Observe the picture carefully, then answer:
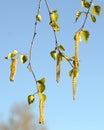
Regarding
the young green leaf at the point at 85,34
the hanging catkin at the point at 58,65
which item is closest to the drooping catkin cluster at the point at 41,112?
the hanging catkin at the point at 58,65

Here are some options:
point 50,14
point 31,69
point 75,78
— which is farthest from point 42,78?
point 50,14

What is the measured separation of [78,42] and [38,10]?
558 mm

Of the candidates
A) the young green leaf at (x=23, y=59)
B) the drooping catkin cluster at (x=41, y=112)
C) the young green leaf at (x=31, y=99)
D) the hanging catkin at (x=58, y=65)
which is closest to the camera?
the drooping catkin cluster at (x=41, y=112)

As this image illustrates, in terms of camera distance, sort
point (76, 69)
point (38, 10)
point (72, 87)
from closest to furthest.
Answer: point (72, 87), point (76, 69), point (38, 10)

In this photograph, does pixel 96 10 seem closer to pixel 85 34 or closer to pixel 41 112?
pixel 85 34

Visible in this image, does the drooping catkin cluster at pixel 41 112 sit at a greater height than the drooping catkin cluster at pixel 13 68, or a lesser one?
lesser

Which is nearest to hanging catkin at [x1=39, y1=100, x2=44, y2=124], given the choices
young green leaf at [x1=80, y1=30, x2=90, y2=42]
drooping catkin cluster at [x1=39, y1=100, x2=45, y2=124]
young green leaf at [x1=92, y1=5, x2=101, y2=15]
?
drooping catkin cluster at [x1=39, y1=100, x2=45, y2=124]

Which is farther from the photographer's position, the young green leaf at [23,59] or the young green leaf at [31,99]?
the young green leaf at [23,59]

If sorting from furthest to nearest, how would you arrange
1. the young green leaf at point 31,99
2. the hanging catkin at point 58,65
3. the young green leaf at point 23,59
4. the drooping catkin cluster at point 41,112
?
the young green leaf at point 23,59, the young green leaf at point 31,99, the hanging catkin at point 58,65, the drooping catkin cluster at point 41,112

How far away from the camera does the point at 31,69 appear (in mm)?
3781

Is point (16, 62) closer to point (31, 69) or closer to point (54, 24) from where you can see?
point (31, 69)

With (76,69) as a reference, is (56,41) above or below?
above

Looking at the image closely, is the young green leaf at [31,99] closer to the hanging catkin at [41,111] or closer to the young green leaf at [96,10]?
the hanging catkin at [41,111]

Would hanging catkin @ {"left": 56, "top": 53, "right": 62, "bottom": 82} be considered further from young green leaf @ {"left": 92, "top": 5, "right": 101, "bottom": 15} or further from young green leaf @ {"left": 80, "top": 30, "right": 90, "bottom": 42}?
young green leaf @ {"left": 92, "top": 5, "right": 101, "bottom": 15}
